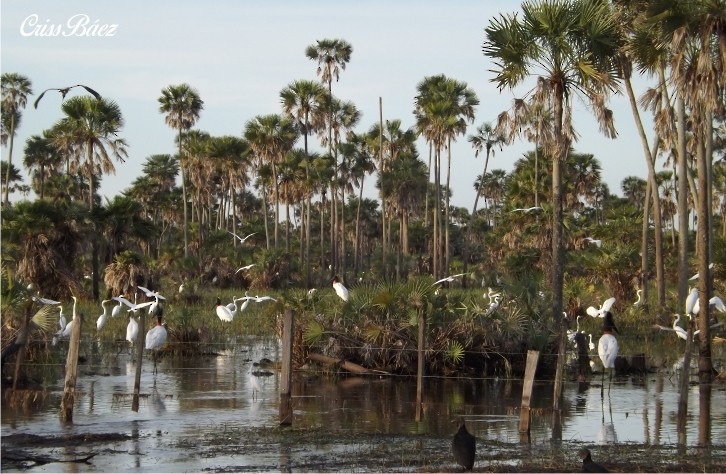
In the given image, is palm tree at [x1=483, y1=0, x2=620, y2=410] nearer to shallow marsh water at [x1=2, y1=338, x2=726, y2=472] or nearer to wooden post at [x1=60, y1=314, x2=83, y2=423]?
shallow marsh water at [x1=2, y1=338, x2=726, y2=472]

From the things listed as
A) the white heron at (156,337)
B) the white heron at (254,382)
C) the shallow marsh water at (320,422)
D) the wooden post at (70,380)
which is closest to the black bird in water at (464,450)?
the shallow marsh water at (320,422)

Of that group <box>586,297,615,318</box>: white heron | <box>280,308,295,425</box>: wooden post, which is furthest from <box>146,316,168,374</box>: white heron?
<box>586,297,615,318</box>: white heron

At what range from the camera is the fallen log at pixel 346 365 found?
1909cm

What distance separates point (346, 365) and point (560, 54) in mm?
6824

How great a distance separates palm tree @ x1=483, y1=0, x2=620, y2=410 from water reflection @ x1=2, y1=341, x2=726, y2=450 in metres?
2.18

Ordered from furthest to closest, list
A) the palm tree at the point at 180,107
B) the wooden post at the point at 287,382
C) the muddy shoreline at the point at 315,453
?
the palm tree at the point at 180,107
the wooden post at the point at 287,382
the muddy shoreline at the point at 315,453

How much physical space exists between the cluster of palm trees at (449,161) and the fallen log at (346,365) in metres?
3.51

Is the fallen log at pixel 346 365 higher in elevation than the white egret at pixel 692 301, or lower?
lower

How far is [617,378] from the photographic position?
19359 millimetres

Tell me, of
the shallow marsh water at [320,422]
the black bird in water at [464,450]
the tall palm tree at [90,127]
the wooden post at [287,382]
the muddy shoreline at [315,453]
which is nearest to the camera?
the black bird in water at [464,450]

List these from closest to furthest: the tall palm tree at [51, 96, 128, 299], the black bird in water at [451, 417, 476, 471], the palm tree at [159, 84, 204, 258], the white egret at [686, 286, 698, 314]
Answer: the black bird in water at [451, 417, 476, 471]
the white egret at [686, 286, 698, 314]
the tall palm tree at [51, 96, 128, 299]
the palm tree at [159, 84, 204, 258]

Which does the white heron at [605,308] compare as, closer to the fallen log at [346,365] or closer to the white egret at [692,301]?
the white egret at [692,301]

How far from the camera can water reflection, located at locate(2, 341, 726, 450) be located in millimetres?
13562

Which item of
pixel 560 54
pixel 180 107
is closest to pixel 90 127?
pixel 180 107
